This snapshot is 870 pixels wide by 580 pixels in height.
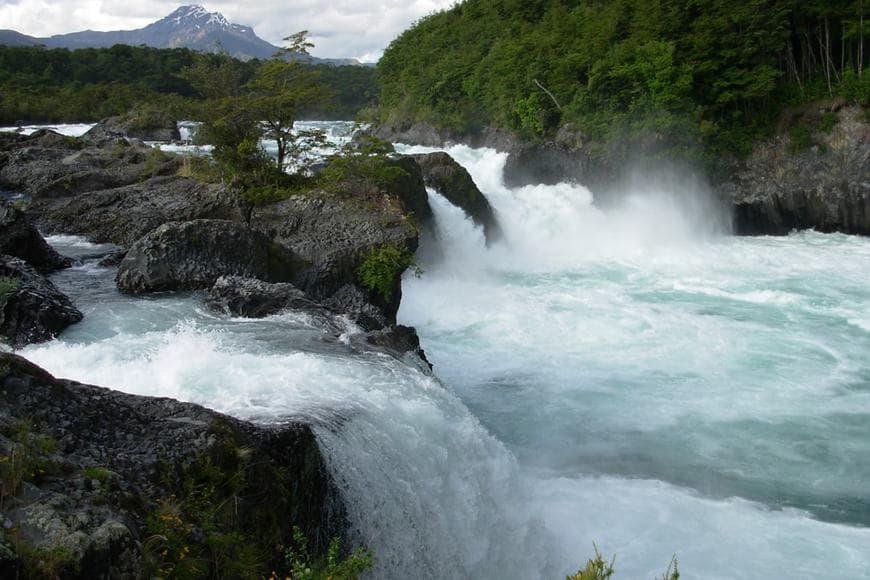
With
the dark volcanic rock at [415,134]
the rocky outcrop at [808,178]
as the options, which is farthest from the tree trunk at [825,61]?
the dark volcanic rock at [415,134]

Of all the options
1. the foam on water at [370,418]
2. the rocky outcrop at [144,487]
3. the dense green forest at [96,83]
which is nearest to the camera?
the rocky outcrop at [144,487]

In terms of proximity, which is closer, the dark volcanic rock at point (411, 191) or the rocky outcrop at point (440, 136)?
the dark volcanic rock at point (411, 191)

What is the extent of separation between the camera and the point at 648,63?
2397 centimetres

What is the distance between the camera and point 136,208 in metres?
14.6

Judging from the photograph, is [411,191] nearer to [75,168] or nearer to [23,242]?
[23,242]

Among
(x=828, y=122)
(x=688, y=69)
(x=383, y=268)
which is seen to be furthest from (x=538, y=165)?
(x=383, y=268)

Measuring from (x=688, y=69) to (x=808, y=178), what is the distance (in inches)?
220

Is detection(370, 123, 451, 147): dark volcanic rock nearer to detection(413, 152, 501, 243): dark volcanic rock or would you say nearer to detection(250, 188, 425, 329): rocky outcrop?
detection(413, 152, 501, 243): dark volcanic rock

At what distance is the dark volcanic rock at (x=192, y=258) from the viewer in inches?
414

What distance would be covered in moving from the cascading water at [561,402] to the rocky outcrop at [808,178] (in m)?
5.64

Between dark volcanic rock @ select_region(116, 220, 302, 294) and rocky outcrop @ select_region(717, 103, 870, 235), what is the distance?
19063mm

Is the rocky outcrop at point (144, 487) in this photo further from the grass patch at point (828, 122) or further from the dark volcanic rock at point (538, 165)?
the grass patch at point (828, 122)

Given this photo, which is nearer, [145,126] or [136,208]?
[136,208]

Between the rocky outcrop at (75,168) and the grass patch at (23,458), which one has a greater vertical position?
the rocky outcrop at (75,168)
